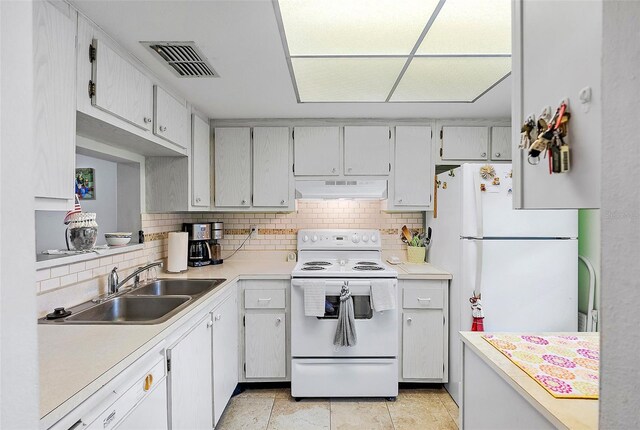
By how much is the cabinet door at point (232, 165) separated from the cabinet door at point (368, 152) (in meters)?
0.86

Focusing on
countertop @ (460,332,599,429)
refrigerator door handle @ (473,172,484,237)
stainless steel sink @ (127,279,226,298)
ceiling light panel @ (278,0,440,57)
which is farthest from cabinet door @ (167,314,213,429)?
refrigerator door handle @ (473,172,484,237)

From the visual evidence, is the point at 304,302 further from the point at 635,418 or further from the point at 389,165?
the point at 635,418

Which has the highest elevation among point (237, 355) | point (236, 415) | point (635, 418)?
point (635, 418)

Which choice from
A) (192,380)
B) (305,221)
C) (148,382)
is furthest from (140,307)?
(305,221)

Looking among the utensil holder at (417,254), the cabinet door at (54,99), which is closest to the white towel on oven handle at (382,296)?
the utensil holder at (417,254)

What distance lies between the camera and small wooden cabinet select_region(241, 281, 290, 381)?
102 inches

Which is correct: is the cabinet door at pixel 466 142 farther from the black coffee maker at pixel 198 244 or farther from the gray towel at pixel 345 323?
the black coffee maker at pixel 198 244

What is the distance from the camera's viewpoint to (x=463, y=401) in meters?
1.38

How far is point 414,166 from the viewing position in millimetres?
2953

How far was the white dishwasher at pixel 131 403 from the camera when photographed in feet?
Result: 3.16

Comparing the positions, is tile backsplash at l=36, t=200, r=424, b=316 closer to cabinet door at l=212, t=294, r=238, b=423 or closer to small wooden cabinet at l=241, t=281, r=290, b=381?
small wooden cabinet at l=241, t=281, r=290, b=381

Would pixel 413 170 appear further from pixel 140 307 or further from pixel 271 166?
pixel 140 307

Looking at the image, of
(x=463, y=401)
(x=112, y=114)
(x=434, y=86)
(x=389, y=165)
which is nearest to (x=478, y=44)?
(x=434, y=86)

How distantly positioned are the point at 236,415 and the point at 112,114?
2.03 metres
